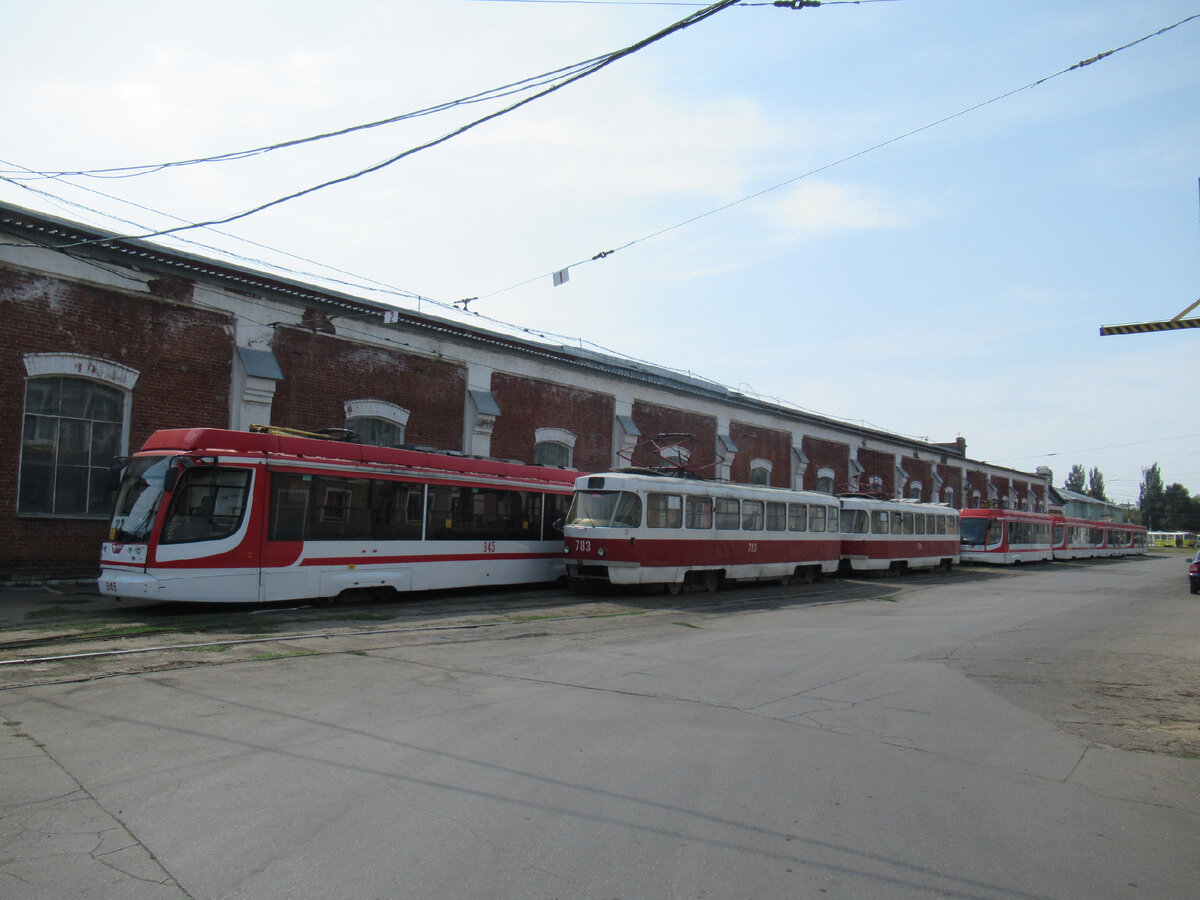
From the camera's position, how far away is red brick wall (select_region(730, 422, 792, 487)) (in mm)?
34938

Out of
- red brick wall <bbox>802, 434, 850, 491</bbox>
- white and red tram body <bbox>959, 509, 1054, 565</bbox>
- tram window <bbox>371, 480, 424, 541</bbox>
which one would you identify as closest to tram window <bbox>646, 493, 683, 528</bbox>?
tram window <bbox>371, 480, 424, 541</bbox>

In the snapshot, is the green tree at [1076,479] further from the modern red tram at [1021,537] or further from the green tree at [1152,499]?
the modern red tram at [1021,537]

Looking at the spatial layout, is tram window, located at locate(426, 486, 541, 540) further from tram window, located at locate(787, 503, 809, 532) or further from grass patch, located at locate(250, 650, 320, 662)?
tram window, located at locate(787, 503, 809, 532)

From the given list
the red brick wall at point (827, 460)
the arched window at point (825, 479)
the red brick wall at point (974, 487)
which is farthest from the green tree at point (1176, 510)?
the arched window at point (825, 479)

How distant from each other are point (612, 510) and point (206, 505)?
8213mm

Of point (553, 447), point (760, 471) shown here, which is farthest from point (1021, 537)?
point (553, 447)

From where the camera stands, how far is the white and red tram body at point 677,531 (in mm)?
17844

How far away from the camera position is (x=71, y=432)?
52.3 ft

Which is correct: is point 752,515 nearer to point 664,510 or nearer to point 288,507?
point 664,510

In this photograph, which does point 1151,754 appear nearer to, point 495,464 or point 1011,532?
point 495,464

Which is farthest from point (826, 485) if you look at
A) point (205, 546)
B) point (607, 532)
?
point (205, 546)

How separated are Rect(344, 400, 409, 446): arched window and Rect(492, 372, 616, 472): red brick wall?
3267mm

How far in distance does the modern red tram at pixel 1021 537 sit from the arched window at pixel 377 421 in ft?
89.7

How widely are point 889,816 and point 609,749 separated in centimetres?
206
